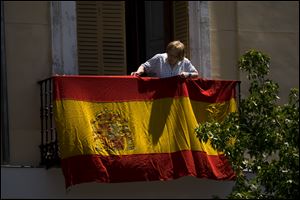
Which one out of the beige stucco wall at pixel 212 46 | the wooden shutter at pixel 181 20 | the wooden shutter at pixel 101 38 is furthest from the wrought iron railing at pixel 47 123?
the wooden shutter at pixel 181 20

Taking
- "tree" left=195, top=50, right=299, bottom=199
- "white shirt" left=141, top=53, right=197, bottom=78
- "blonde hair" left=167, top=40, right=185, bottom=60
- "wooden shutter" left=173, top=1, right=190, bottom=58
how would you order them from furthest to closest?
"wooden shutter" left=173, top=1, right=190, bottom=58 < "white shirt" left=141, top=53, right=197, bottom=78 < "blonde hair" left=167, top=40, right=185, bottom=60 < "tree" left=195, top=50, right=299, bottom=199

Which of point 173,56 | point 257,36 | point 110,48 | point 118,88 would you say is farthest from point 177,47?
point 257,36

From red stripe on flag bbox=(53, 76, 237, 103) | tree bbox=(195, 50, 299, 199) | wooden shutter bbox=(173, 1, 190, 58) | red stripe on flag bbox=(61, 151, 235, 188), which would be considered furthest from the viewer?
wooden shutter bbox=(173, 1, 190, 58)

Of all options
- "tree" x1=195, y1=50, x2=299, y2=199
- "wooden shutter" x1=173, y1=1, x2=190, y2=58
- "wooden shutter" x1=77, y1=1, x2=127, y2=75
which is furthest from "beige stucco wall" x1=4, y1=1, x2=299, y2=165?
"tree" x1=195, y1=50, x2=299, y2=199

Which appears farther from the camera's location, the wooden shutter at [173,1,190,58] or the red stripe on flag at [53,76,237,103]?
the wooden shutter at [173,1,190,58]

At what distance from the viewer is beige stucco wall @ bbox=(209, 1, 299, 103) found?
18188 mm

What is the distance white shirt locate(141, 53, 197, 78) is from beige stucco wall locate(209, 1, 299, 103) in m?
2.40

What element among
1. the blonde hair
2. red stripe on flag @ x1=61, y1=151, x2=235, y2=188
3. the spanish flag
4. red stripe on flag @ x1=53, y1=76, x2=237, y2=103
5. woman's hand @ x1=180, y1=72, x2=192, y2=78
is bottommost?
red stripe on flag @ x1=61, y1=151, x2=235, y2=188

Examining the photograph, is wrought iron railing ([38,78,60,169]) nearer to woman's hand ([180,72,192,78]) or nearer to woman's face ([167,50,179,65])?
woman's hand ([180,72,192,78])

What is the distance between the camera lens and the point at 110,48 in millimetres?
17656

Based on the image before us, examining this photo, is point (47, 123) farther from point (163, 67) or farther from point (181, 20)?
point (181, 20)

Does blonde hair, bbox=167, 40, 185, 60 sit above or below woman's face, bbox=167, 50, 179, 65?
above

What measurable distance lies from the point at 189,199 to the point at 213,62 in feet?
7.08

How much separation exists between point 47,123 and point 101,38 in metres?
1.54
